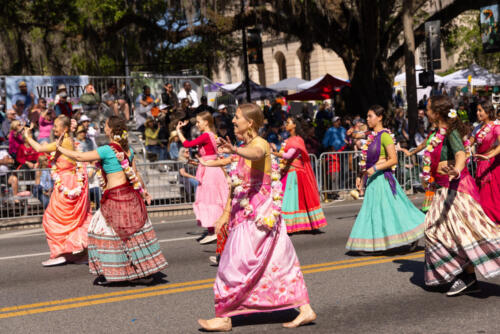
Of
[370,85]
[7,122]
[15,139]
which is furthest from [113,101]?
[370,85]

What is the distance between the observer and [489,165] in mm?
9648

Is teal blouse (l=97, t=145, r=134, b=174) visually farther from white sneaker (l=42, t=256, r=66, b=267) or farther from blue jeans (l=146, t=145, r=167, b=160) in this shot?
blue jeans (l=146, t=145, r=167, b=160)

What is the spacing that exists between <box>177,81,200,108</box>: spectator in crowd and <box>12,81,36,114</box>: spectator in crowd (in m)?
4.32

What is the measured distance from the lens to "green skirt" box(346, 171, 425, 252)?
8.60 meters

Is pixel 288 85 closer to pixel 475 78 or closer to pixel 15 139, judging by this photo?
pixel 475 78

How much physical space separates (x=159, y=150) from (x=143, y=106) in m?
2.72

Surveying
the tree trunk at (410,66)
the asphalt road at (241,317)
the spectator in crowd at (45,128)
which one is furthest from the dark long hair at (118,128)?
the tree trunk at (410,66)

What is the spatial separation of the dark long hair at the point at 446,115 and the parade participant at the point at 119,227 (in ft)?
10.6

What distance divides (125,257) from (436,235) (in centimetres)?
321

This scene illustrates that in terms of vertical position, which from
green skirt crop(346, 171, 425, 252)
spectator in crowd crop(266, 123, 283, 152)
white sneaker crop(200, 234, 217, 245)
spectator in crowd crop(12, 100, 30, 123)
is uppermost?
spectator in crowd crop(12, 100, 30, 123)

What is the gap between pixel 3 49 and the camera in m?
21.5

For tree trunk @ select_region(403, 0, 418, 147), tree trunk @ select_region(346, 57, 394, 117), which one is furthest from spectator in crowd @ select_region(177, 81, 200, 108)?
tree trunk @ select_region(403, 0, 418, 147)

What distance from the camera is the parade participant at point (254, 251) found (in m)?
5.58

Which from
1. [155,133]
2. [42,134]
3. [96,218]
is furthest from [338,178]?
[96,218]
